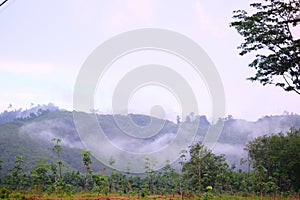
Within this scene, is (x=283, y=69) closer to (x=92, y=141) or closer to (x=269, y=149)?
(x=269, y=149)

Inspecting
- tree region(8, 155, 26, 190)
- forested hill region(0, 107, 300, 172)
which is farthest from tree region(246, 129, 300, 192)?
tree region(8, 155, 26, 190)

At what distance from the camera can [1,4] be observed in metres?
7.98

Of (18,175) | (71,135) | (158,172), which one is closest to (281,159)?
(158,172)

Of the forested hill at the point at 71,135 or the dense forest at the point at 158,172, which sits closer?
the dense forest at the point at 158,172

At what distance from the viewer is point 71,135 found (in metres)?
73.9

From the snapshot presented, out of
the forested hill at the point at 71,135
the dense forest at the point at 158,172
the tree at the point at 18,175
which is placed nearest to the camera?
the tree at the point at 18,175

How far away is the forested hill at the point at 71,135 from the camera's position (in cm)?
5341

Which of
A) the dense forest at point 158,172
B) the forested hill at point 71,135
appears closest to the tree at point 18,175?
the dense forest at point 158,172

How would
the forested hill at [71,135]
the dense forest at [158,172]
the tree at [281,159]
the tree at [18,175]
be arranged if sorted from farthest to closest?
the forested hill at [71,135] < the tree at [281,159] < the dense forest at [158,172] < the tree at [18,175]

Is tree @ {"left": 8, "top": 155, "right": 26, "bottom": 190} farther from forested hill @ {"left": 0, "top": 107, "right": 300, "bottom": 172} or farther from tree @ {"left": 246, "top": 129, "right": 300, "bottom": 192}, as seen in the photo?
forested hill @ {"left": 0, "top": 107, "right": 300, "bottom": 172}

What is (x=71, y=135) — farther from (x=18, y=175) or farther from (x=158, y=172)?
(x=18, y=175)

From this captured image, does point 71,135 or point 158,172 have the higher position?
point 71,135

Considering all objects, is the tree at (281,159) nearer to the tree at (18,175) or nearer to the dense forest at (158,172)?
the dense forest at (158,172)

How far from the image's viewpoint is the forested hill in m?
53.4
